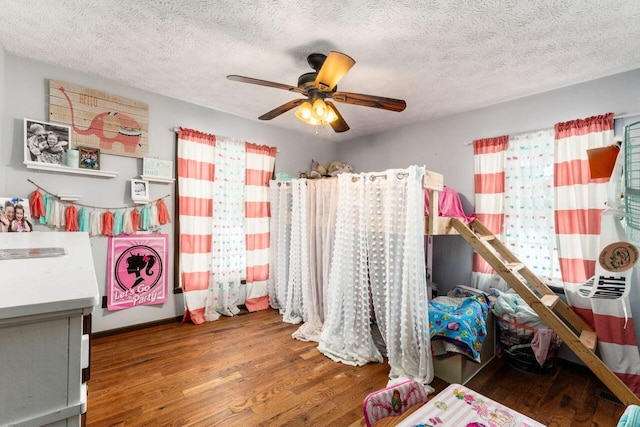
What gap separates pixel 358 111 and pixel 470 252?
6.58 feet

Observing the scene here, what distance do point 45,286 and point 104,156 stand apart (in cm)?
259

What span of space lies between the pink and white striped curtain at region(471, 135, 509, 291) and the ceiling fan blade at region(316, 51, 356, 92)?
198cm

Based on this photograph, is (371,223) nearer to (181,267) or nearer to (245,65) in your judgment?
(245,65)

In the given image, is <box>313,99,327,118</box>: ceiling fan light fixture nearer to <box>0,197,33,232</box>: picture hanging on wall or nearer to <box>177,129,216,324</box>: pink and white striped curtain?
<box>177,129,216,324</box>: pink and white striped curtain

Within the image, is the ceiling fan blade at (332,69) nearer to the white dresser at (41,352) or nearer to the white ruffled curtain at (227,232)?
the white dresser at (41,352)

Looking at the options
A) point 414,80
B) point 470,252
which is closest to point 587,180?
point 470,252

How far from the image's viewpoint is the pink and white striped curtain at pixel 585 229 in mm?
2121

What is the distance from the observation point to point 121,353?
8.14 ft

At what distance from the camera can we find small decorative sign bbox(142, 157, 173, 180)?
291cm

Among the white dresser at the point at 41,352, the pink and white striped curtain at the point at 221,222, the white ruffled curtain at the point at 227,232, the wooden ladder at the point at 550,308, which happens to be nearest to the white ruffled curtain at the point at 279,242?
the pink and white striped curtain at the point at 221,222

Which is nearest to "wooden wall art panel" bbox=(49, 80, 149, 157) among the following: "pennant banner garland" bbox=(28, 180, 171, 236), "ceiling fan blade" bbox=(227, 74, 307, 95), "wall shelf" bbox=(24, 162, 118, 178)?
"wall shelf" bbox=(24, 162, 118, 178)

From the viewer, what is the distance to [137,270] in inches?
114

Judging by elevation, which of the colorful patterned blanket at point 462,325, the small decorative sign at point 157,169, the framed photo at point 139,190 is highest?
the small decorative sign at point 157,169

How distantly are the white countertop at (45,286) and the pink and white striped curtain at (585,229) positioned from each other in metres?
3.13
